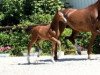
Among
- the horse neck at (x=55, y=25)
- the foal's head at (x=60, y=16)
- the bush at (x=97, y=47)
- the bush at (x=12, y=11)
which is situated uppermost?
the foal's head at (x=60, y=16)

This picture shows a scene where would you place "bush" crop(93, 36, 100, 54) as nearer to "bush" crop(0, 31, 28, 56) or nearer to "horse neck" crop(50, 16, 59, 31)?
"bush" crop(0, 31, 28, 56)

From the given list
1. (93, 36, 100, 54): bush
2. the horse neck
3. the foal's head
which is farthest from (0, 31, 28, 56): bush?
the horse neck

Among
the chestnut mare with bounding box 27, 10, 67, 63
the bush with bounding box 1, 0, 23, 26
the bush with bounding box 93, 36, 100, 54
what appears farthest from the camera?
the bush with bounding box 1, 0, 23, 26

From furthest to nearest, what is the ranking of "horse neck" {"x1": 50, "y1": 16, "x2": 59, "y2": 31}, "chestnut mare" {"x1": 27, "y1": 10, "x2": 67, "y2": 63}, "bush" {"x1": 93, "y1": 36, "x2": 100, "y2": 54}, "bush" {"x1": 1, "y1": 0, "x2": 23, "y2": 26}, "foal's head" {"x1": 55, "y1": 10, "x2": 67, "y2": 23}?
"bush" {"x1": 1, "y1": 0, "x2": 23, "y2": 26} → "bush" {"x1": 93, "y1": 36, "x2": 100, "y2": 54} → "foal's head" {"x1": 55, "y1": 10, "x2": 67, "y2": 23} → "horse neck" {"x1": 50, "y1": 16, "x2": 59, "y2": 31} → "chestnut mare" {"x1": 27, "y1": 10, "x2": 67, "y2": 63}

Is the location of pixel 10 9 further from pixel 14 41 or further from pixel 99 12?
pixel 99 12

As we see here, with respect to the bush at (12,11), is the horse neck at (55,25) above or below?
above

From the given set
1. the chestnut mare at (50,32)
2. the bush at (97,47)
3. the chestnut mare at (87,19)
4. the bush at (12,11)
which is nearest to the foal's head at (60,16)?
the chestnut mare at (50,32)

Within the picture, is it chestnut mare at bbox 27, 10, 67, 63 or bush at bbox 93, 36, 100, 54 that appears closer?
chestnut mare at bbox 27, 10, 67, 63

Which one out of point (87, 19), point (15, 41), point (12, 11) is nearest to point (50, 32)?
point (87, 19)

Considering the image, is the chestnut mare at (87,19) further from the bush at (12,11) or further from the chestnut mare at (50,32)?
the bush at (12,11)

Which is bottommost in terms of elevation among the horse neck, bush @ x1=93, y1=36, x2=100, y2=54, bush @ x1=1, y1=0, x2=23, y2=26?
bush @ x1=93, y1=36, x2=100, y2=54

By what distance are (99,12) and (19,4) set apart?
393 inches

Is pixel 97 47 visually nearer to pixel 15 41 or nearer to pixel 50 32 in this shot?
pixel 15 41

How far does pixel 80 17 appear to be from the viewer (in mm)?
16203
